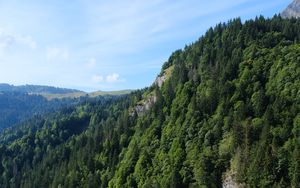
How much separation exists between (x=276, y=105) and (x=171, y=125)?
177 feet

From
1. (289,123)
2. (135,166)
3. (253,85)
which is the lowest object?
(135,166)

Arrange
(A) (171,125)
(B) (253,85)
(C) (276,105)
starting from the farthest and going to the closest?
1. (A) (171,125)
2. (B) (253,85)
3. (C) (276,105)

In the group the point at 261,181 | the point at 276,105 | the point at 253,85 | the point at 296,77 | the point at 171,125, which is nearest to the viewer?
the point at 261,181

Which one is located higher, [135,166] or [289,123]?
[289,123]

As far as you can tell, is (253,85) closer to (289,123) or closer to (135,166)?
(289,123)

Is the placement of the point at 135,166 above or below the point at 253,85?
below

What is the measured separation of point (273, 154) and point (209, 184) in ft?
77.8

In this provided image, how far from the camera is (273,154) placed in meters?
132

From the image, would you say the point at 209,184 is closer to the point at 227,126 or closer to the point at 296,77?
the point at 227,126

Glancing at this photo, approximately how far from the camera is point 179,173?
157750 millimetres

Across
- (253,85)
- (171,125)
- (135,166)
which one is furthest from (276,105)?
(135,166)

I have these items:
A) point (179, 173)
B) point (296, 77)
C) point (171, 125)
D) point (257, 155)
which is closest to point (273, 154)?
point (257, 155)

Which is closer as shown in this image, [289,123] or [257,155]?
[257,155]

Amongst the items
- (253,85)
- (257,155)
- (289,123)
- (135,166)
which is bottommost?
(135,166)
